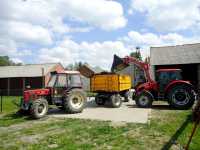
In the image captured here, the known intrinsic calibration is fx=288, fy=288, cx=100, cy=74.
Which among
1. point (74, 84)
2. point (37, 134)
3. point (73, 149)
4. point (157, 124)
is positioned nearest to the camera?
point (73, 149)

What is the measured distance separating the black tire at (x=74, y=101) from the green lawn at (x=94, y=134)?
2.02 m

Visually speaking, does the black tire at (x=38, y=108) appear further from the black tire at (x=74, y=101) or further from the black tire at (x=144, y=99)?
the black tire at (x=144, y=99)

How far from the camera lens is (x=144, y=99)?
57.1 feet

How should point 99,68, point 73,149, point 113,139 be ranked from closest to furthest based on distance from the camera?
point 73,149 < point 113,139 < point 99,68

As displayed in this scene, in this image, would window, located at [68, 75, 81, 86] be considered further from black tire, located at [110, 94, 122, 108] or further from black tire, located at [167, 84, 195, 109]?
black tire, located at [167, 84, 195, 109]

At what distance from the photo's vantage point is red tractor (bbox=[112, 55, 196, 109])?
1630 centimetres

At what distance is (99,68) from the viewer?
71125 mm

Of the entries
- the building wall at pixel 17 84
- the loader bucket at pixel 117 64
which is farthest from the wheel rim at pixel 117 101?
the building wall at pixel 17 84

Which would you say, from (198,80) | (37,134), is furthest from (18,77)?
(37,134)

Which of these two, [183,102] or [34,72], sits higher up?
[34,72]

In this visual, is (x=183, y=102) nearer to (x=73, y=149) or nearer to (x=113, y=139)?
(x=113, y=139)

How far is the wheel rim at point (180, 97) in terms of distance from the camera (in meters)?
16.3

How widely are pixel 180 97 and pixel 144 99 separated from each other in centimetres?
214

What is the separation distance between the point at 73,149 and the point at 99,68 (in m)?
63.2
